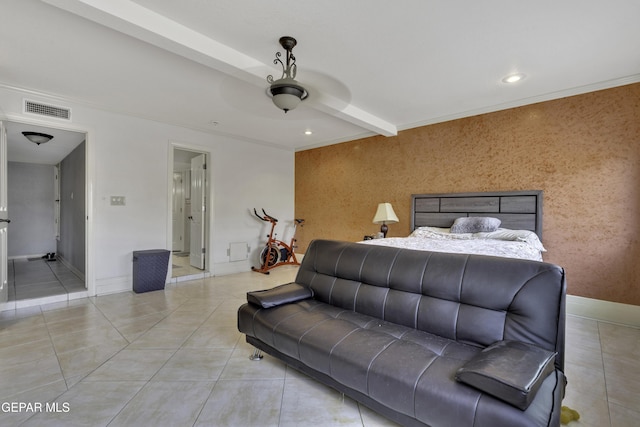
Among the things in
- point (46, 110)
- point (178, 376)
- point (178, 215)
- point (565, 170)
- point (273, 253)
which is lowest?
point (178, 376)

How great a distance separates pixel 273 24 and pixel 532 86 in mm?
2893

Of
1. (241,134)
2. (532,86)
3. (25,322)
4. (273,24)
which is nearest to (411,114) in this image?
(532,86)

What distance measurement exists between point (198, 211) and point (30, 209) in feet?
15.1

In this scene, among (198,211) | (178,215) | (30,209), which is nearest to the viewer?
(198,211)

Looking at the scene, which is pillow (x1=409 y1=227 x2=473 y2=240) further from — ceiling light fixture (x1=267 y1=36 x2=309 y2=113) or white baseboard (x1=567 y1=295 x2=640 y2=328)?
ceiling light fixture (x1=267 y1=36 x2=309 y2=113)

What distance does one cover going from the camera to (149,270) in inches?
157

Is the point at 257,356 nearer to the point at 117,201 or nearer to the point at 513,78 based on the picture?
the point at 117,201

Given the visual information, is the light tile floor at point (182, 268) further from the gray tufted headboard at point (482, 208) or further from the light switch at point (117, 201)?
the gray tufted headboard at point (482, 208)

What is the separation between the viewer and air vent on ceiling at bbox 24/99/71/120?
331 cm

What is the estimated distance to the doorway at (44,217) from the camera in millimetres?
3822

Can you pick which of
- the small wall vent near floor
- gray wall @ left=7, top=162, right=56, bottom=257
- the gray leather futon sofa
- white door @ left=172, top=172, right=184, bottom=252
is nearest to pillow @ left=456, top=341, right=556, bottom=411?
the gray leather futon sofa

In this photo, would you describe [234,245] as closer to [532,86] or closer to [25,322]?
[25,322]

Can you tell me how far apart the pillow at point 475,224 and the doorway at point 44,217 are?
487cm

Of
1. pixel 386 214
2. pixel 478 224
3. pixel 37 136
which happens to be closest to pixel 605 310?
pixel 478 224
